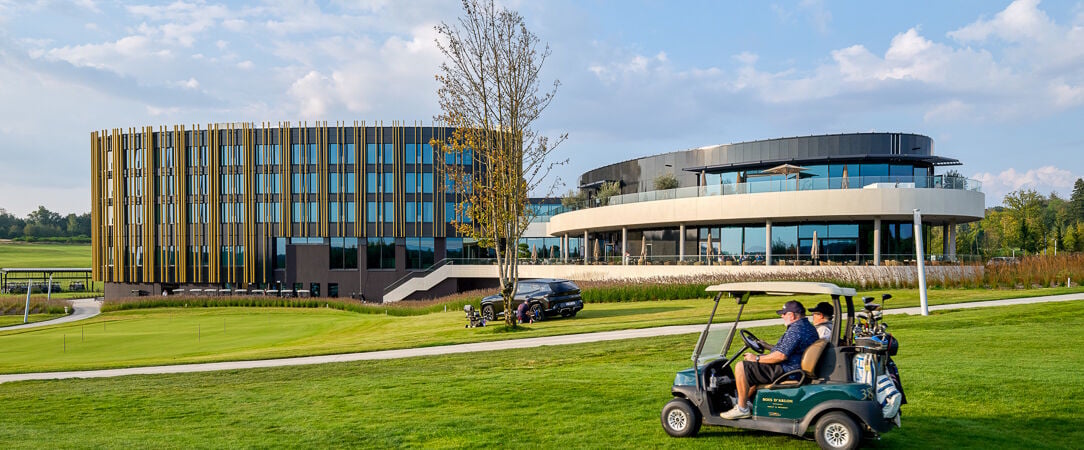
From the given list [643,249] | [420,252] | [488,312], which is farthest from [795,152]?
[420,252]

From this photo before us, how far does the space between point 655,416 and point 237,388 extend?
8.04m

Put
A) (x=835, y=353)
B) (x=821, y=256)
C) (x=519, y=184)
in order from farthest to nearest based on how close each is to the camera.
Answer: (x=821, y=256), (x=519, y=184), (x=835, y=353)

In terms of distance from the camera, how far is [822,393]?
7332mm

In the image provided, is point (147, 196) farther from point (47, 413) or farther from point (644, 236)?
point (47, 413)

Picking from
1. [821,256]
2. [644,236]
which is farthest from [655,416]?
[644,236]

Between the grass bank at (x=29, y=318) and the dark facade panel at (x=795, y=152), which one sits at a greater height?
the dark facade panel at (x=795, y=152)

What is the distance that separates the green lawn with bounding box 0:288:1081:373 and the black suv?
0.65 meters

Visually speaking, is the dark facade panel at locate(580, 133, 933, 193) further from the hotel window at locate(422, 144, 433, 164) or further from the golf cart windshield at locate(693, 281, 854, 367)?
the golf cart windshield at locate(693, 281, 854, 367)

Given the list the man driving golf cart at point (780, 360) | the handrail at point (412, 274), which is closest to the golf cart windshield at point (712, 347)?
the man driving golf cart at point (780, 360)

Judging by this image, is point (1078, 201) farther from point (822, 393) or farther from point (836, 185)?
point (822, 393)

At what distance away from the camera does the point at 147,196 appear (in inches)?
2557

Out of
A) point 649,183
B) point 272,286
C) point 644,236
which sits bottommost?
point 272,286

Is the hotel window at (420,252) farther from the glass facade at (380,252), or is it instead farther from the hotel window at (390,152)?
the hotel window at (390,152)

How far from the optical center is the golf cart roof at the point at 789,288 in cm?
724
